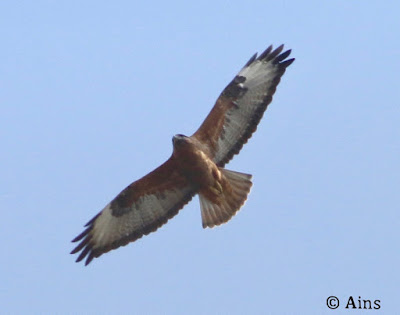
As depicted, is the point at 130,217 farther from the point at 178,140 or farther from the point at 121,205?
the point at 178,140

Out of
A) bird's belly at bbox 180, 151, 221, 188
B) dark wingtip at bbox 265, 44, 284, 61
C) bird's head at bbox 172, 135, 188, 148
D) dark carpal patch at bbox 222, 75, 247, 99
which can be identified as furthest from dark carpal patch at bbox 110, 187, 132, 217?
dark wingtip at bbox 265, 44, 284, 61

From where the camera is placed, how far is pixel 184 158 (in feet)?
34.0

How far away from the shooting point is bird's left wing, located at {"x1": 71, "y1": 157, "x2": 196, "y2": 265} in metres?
11.1

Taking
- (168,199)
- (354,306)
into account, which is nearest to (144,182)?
(168,199)

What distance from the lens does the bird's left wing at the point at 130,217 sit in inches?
437

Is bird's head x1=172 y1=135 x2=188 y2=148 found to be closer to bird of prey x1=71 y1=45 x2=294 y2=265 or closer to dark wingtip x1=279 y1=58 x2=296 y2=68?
bird of prey x1=71 y1=45 x2=294 y2=265

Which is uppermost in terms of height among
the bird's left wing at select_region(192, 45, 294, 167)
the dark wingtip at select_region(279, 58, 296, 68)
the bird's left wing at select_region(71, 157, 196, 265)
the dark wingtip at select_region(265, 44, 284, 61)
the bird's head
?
the dark wingtip at select_region(265, 44, 284, 61)

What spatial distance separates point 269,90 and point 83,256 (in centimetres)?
325

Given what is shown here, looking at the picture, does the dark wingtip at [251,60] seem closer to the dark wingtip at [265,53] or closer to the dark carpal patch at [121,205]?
the dark wingtip at [265,53]

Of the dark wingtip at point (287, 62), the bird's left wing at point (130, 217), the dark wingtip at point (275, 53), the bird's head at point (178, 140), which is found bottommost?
the bird's left wing at point (130, 217)

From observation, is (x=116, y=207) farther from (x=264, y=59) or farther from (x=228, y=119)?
(x=264, y=59)

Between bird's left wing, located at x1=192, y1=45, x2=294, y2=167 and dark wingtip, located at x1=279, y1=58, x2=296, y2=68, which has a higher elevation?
dark wingtip, located at x1=279, y1=58, x2=296, y2=68

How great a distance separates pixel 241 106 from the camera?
11.1 m

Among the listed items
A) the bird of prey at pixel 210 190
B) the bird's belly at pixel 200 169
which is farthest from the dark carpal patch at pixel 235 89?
the bird's belly at pixel 200 169
